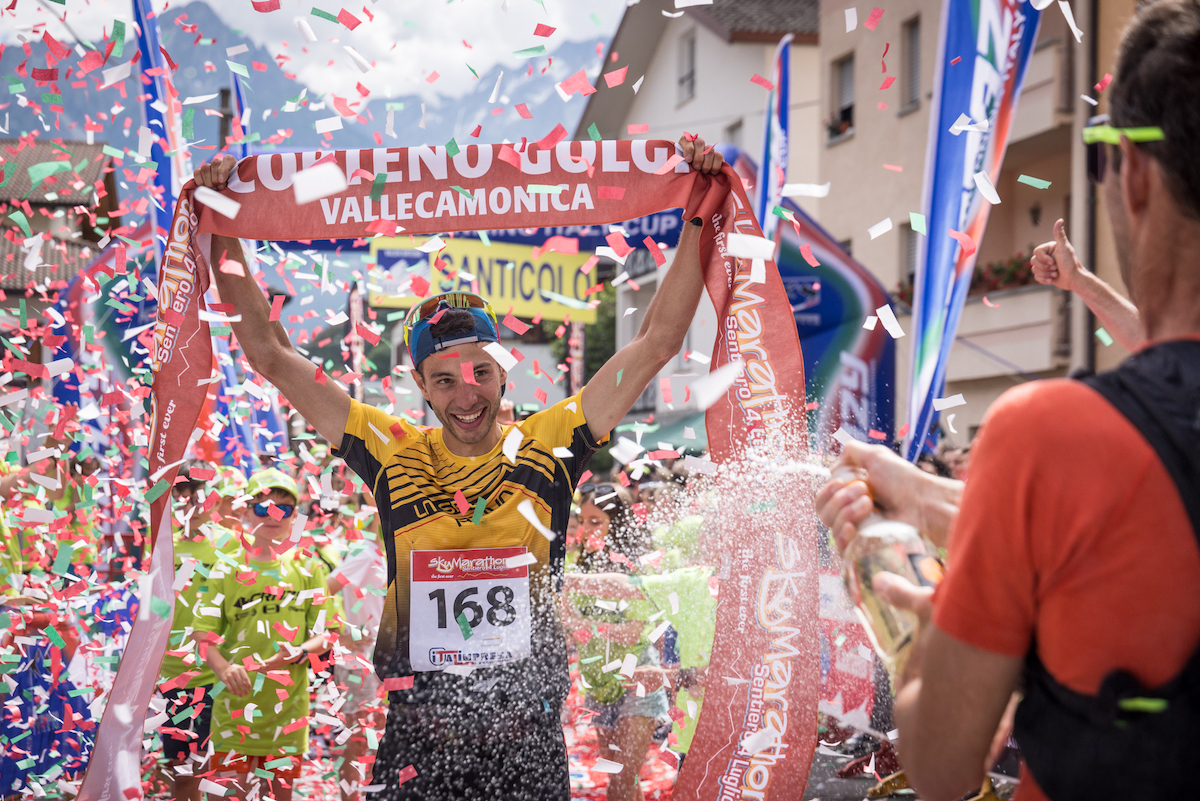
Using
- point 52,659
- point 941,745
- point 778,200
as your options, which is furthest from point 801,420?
point 778,200

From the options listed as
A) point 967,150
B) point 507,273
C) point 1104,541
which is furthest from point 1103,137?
point 507,273

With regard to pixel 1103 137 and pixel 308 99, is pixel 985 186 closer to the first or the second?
pixel 308 99

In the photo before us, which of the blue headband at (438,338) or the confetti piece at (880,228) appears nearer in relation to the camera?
the blue headband at (438,338)

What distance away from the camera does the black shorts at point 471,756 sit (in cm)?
315

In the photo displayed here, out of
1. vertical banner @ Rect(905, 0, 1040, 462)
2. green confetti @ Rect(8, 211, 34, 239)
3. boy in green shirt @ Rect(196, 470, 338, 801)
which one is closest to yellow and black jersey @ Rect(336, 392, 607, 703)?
boy in green shirt @ Rect(196, 470, 338, 801)

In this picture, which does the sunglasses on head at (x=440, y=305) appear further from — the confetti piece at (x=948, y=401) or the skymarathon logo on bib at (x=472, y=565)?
the confetti piece at (x=948, y=401)

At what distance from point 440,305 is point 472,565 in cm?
99

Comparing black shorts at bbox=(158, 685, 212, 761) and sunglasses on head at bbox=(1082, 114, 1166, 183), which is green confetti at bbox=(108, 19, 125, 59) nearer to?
black shorts at bbox=(158, 685, 212, 761)

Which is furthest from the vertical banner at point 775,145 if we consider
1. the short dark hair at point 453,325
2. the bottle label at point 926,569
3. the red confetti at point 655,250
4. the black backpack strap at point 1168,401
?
the black backpack strap at point 1168,401

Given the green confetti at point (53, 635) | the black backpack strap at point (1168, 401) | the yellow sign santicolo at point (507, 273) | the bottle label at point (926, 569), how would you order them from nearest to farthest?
1. the black backpack strap at point (1168, 401)
2. the bottle label at point (926, 569)
3. the green confetti at point (53, 635)
4. the yellow sign santicolo at point (507, 273)

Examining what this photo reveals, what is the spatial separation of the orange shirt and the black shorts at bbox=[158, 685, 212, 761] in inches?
188

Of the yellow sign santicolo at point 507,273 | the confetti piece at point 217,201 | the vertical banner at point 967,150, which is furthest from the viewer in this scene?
the yellow sign santicolo at point 507,273

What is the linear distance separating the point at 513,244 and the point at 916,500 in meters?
13.2

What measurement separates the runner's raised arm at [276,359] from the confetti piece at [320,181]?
0.27 m
